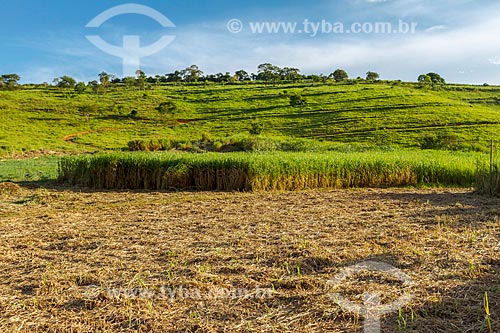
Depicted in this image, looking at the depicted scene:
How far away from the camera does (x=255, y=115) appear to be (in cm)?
4984

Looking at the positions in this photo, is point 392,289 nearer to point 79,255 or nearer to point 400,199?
point 79,255

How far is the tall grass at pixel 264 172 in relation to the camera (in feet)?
41.2

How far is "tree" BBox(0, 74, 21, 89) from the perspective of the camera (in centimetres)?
7075

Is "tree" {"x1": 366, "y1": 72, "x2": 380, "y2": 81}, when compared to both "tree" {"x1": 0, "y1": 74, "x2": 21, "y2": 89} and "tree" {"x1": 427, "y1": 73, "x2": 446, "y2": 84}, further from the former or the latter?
"tree" {"x1": 0, "y1": 74, "x2": 21, "y2": 89}

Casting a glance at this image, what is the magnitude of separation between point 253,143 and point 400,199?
1890cm

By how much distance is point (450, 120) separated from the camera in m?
38.4

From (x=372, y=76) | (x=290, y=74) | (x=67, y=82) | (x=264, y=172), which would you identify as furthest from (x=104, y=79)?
(x=264, y=172)

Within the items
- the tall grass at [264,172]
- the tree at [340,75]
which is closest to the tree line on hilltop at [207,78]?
the tree at [340,75]

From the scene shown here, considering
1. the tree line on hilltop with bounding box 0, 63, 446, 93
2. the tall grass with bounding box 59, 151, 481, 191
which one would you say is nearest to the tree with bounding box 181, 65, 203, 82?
the tree line on hilltop with bounding box 0, 63, 446, 93

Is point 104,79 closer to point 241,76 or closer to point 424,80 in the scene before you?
point 241,76

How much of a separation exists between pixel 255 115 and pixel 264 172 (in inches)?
1496

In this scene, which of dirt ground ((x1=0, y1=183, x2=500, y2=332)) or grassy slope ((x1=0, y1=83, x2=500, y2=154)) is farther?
grassy slope ((x1=0, y1=83, x2=500, y2=154))

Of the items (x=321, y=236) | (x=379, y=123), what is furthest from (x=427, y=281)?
(x=379, y=123)

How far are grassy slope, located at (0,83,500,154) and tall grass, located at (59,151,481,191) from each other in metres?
20.4
